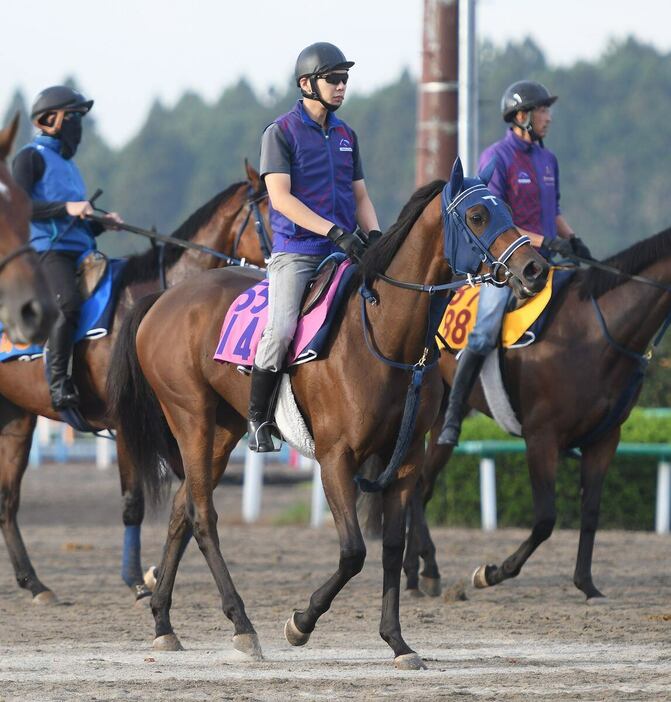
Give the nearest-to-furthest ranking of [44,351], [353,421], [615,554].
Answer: [353,421] < [44,351] < [615,554]

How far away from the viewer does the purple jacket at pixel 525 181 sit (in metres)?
9.77

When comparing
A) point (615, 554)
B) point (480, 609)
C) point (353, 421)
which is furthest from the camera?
point (615, 554)

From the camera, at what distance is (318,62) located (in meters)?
7.42

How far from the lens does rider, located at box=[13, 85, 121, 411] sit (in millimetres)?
9578

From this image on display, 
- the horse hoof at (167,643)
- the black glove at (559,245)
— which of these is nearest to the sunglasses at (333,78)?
the black glove at (559,245)

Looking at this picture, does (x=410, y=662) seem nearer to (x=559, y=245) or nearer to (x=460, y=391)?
(x=460, y=391)

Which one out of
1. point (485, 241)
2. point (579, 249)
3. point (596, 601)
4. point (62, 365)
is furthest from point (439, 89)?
point (485, 241)

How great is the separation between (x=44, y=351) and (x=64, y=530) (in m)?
5.61

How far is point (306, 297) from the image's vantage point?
7.40m

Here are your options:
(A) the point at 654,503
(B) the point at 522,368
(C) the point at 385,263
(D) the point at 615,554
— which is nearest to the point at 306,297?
(C) the point at 385,263

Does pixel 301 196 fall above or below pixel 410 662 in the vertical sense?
above

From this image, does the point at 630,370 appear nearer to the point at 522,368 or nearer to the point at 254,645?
the point at 522,368

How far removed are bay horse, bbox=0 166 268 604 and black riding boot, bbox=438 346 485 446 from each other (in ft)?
4.86

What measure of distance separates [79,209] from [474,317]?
2.59 meters
